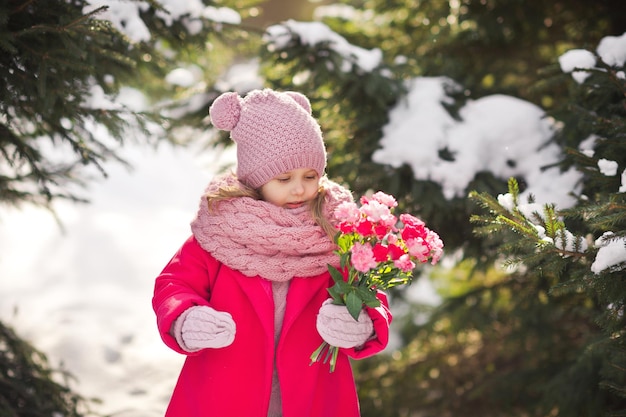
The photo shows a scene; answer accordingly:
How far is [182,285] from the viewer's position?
2.39 m

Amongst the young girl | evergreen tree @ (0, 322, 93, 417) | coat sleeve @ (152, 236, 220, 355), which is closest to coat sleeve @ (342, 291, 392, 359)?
the young girl

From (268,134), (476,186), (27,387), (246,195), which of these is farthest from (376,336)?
(27,387)

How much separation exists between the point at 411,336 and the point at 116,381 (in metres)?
2.62

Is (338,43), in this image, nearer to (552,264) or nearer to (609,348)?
(552,264)

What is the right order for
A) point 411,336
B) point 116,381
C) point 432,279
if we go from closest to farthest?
point 116,381 < point 411,336 < point 432,279

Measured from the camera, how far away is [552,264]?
2438 millimetres

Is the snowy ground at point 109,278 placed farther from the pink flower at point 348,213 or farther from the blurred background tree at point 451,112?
the pink flower at point 348,213

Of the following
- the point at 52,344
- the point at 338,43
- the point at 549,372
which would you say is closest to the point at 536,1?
the point at 338,43

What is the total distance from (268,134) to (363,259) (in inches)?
26.7

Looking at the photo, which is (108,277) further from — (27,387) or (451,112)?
(451,112)

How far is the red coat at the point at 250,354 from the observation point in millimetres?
2373

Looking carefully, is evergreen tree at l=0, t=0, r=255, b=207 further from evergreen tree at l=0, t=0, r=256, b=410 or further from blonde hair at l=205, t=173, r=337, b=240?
blonde hair at l=205, t=173, r=337, b=240

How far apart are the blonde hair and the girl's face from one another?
0.04 meters

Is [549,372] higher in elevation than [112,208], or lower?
higher
